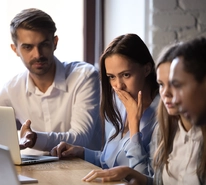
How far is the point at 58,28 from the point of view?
10.1ft

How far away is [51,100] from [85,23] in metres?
0.80

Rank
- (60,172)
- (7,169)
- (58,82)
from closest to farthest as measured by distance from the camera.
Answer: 1. (7,169)
2. (60,172)
3. (58,82)

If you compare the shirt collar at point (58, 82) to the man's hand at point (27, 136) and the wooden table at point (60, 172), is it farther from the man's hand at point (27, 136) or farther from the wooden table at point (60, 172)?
the wooden table at point (60, 172)

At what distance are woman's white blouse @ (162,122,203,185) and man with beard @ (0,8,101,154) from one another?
0.78 m

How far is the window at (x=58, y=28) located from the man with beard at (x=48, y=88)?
0.43 m

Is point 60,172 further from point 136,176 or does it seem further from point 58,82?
point 58,82

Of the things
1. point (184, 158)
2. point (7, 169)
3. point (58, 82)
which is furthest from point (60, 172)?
point (58, 82)

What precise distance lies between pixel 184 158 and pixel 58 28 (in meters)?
1.65

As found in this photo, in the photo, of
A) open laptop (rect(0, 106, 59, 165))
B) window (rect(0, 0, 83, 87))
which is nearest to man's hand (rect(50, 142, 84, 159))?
open laptop (rect(0, 106, 59, 165))

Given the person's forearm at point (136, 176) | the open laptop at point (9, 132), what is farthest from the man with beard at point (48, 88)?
the person's forearm at point (136, 176)

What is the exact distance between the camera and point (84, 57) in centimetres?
317

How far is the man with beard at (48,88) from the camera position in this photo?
2.44 meters

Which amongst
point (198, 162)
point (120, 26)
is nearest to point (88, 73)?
point (120, 26)

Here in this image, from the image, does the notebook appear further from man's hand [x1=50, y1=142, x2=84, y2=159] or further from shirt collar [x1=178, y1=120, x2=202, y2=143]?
man's hand [x1=50, y1=142, x2=84, y2=159]
